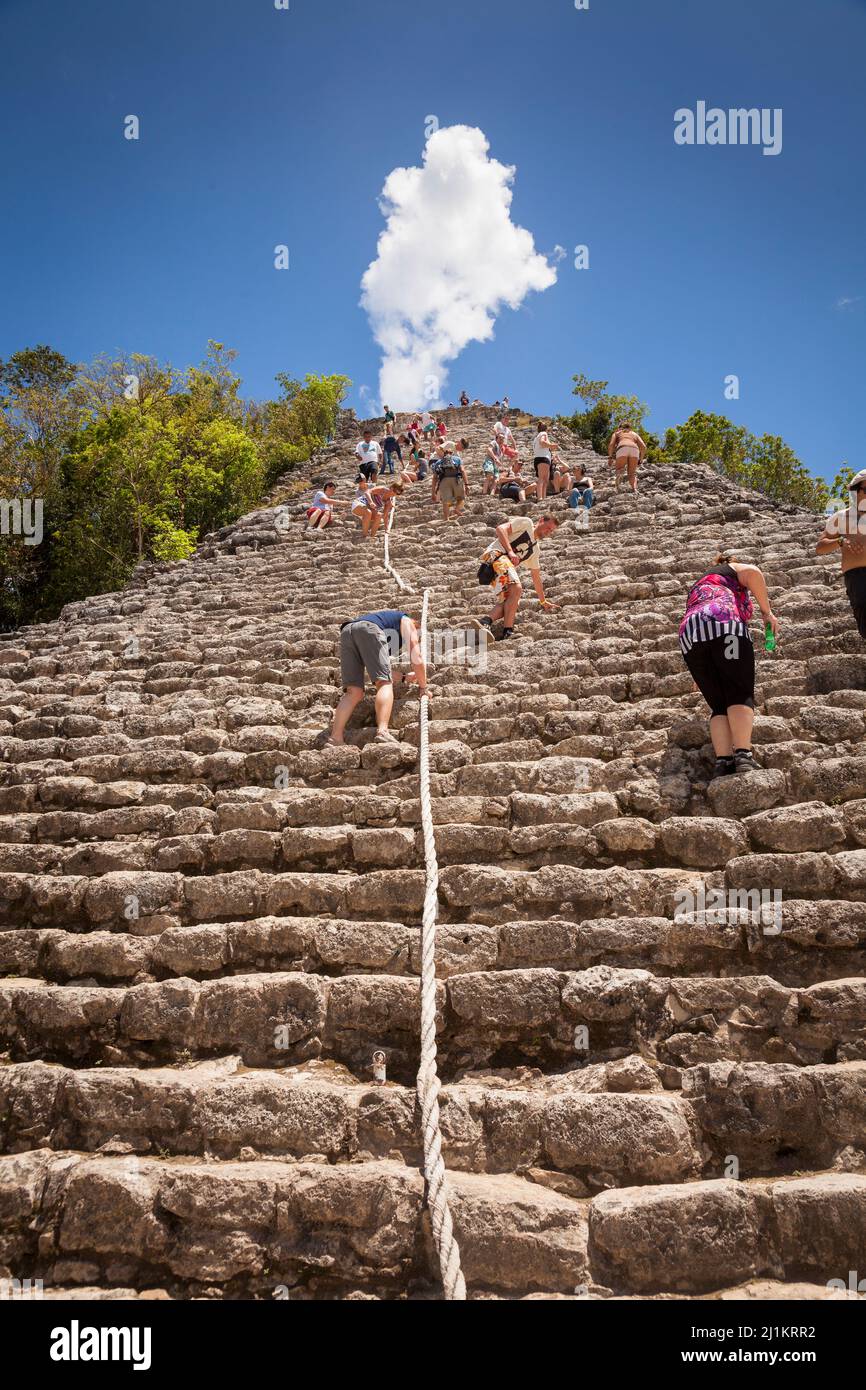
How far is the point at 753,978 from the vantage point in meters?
2.36

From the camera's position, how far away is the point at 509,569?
5910 mm

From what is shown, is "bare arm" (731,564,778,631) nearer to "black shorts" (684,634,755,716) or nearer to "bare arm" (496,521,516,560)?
"black shorts" (684,634,755,716)

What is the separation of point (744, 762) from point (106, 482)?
18482 millimetres

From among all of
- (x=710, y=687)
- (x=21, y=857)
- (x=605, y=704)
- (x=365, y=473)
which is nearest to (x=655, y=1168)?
(x=710, y=687)

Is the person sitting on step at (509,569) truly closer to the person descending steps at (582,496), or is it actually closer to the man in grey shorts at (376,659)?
the man in grey shorts at (376,659)

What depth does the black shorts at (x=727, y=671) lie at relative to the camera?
3502 mm

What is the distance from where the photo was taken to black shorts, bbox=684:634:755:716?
3502 millimetres

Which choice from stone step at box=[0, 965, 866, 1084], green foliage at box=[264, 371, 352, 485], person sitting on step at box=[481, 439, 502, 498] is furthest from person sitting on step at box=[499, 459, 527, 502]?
green foliage at box=[264, 371, 352, 485]

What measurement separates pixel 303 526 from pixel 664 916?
1052 cm

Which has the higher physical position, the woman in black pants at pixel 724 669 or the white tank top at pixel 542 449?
the white tank top at pixel 542 449

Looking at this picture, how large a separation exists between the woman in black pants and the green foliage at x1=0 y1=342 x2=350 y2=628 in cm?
1481

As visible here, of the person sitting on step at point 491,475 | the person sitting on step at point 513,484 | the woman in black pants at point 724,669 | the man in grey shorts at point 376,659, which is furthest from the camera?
the person sitting on step at point 491,475

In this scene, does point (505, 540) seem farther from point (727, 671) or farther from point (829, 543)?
point (727, 671)

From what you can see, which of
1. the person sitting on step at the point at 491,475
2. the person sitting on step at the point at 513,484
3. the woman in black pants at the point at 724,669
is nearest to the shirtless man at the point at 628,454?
the person sitting on step at the point at 513,484
